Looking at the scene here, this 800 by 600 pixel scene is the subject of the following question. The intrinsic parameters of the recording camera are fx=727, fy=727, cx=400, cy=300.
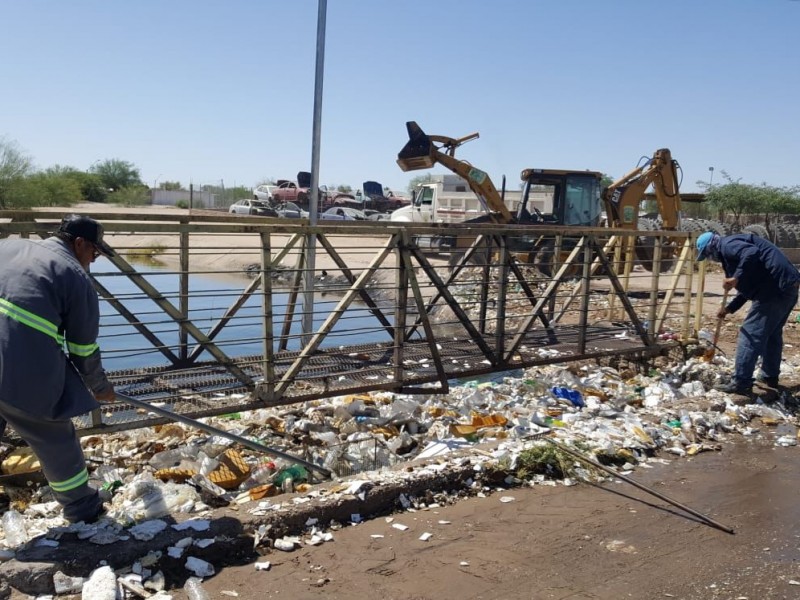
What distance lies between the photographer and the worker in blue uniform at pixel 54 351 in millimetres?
3172

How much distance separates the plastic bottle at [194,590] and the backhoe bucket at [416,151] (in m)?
13.3

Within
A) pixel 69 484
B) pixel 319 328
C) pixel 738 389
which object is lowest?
pixel 738 389

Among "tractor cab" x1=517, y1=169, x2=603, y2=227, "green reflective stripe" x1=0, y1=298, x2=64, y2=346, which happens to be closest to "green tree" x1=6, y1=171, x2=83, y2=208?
"tractor cab" x1=517, y1=169, x2=603, y2=227

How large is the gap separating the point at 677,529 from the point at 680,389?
139 inches

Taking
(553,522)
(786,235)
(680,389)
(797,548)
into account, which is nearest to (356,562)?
(553,522)

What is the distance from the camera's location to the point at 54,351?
3252mm

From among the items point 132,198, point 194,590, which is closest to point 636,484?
point 194,590

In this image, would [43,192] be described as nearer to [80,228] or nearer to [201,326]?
[201,326]

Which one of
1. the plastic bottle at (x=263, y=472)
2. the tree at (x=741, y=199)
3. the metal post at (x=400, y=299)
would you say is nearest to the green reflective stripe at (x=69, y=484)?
the plastic bottle at (x=263, y=472)

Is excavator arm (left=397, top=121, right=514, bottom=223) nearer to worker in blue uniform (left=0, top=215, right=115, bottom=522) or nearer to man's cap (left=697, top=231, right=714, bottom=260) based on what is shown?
man's cap (left=697, top=231, right=714, bottom=260)

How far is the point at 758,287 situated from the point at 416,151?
10.4 metres

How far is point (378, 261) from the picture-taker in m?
5.50

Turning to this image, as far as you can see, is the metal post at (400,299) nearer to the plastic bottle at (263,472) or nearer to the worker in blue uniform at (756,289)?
the plastic bottle at (263,472)

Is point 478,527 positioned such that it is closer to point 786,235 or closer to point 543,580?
point 543,580
